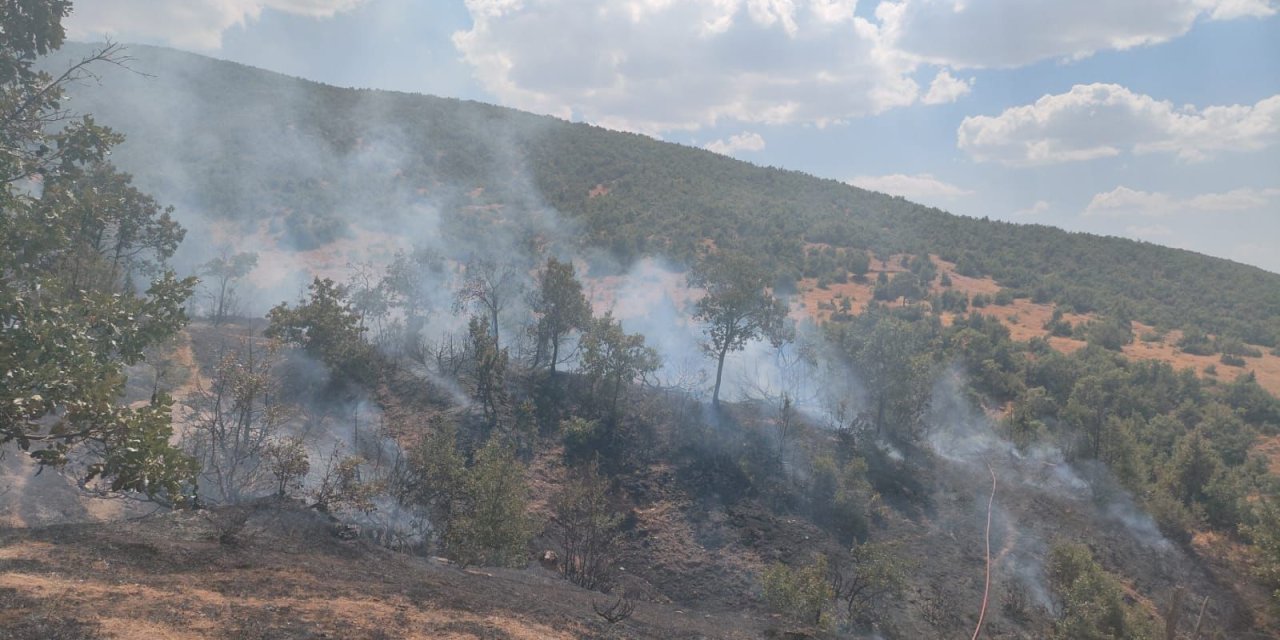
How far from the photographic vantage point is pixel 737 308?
68.9 feet

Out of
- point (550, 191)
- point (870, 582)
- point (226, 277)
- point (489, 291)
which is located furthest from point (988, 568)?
point (550, 191)

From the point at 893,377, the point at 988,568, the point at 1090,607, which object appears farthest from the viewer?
the point at 893,377

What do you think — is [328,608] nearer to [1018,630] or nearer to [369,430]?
[369,430]

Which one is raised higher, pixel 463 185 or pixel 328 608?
pixel 463 185

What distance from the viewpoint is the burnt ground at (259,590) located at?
6242mm

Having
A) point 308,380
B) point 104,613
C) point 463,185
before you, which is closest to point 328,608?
point 104,613

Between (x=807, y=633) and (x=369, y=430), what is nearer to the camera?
(x=807, y=633)

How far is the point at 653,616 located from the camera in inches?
436

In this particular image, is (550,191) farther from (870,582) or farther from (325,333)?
(870,582)

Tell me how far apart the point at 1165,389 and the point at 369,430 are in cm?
2756

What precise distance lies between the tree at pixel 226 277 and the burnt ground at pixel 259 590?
18.1 meters

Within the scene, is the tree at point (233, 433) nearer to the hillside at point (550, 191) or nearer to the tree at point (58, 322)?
the tree at point (58, 322)

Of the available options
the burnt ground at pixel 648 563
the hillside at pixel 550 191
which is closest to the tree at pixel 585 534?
the burnt ground at pixel 648 563

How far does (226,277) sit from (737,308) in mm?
20386
